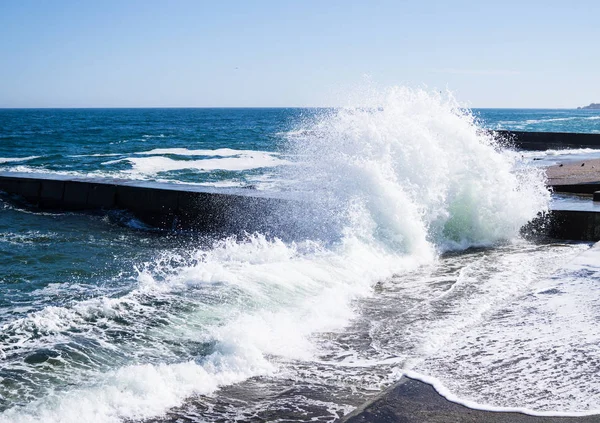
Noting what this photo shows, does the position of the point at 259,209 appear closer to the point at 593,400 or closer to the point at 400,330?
the point at 400,330

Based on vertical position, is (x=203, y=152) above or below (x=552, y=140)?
below

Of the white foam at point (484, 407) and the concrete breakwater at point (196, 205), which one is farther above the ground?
the concrete breakwater at point (196, 205)

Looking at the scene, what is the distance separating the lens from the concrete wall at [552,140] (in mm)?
30484

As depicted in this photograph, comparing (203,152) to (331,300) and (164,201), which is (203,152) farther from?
(331,300)

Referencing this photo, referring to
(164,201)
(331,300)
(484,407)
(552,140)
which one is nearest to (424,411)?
(484,407)

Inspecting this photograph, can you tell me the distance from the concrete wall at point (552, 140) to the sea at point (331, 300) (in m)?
20.0

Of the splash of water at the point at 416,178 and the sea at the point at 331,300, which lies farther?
the splash of water at the point at 416,178

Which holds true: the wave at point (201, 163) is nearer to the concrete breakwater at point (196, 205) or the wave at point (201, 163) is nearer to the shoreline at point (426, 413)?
the concrete breakwater at point (196, 205)

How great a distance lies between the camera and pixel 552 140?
3186 cm

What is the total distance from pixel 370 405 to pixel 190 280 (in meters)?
3.53

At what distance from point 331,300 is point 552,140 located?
92.1ft

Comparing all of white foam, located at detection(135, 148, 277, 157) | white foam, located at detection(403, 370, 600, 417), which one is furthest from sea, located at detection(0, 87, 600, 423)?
white foam, located at detection(135, 148, 277, 157)

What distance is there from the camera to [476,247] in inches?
389

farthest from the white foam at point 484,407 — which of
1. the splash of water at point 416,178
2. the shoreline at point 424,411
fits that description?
the splash of water at point 416,178
